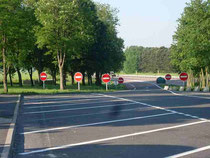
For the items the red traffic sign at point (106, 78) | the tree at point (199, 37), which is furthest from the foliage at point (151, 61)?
the red traffic sign at point (106, 78)

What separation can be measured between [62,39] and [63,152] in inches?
869

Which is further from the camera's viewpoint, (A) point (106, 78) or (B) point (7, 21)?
(A) point (106, 78)

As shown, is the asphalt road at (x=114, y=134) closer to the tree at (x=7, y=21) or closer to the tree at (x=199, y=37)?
the tree at (x=7, y=21)

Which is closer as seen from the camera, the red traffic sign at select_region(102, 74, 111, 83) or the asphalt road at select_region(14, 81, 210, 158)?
the asphalt road at select_region(14, 81, 210, 158)

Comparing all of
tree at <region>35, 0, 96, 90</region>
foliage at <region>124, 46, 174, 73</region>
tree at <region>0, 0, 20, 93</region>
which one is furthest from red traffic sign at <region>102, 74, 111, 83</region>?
foliage at <region>124, 46, 174, 73</region>

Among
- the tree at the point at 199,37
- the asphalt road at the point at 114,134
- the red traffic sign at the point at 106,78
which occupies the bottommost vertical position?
the asphalt road at the point at 114,134

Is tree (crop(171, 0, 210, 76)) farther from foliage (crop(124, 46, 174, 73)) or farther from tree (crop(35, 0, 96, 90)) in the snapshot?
foliage (crop(124, 46, 174, 73))

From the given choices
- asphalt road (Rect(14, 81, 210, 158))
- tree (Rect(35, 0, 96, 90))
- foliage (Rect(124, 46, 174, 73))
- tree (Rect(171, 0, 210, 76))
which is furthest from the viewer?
foliage (Rect(124, 46, 174, 73))

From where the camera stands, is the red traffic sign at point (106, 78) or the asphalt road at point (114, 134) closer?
the asphalt road at point (114, 134)

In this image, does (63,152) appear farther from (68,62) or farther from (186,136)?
(68,62)

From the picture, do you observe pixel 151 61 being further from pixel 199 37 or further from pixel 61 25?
pixel 61 25

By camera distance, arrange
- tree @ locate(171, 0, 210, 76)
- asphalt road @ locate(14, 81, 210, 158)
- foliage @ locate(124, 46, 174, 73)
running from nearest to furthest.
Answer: asphalt road @ locate(14, 81, 210, 158) < tree @ locate(171, 0, 210, 76) < foliage @ locate(124, 46, 174, 73)

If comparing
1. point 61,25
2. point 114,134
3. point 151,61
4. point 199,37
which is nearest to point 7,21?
point 61,25

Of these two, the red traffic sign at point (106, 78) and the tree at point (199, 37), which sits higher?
the tree at point (199, 37)
